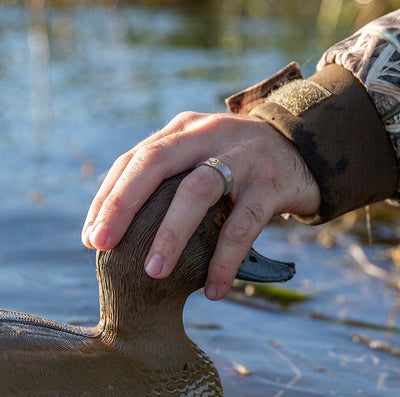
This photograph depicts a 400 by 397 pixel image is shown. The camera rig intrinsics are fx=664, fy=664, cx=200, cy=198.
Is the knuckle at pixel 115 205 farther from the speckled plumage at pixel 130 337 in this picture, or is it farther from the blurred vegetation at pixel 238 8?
the blurred vegetation at pixel 238 8

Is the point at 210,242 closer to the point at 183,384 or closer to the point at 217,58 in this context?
the point at 183,384

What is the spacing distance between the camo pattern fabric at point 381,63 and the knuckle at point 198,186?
0.85 m

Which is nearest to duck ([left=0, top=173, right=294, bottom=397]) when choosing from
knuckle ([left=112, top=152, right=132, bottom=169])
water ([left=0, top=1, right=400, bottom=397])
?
knuckle ([left=112, top=152, right=132, bottom=169])

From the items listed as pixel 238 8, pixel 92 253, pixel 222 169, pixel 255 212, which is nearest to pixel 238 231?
pixel 255 212

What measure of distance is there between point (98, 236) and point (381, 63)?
131cm

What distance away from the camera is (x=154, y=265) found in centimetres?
193

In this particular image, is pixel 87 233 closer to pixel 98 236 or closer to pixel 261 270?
pixel 98 236

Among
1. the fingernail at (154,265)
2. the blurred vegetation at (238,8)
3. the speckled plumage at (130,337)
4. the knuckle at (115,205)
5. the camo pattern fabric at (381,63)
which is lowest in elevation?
the blurred vegetation at (238,8)

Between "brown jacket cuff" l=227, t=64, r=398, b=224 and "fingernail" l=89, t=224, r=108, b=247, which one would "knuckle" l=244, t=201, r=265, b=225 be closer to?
"brown jacket cuff" l=227, t=64, r=398, b=224

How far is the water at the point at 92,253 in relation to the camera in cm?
298

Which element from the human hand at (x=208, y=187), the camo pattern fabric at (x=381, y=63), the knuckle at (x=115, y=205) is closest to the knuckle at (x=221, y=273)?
the human hand at (x=208, y=187)

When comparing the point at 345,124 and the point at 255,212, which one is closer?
the point at 255,212

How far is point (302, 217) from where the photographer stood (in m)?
2.60

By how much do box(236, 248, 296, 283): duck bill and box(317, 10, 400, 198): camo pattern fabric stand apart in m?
0.69
